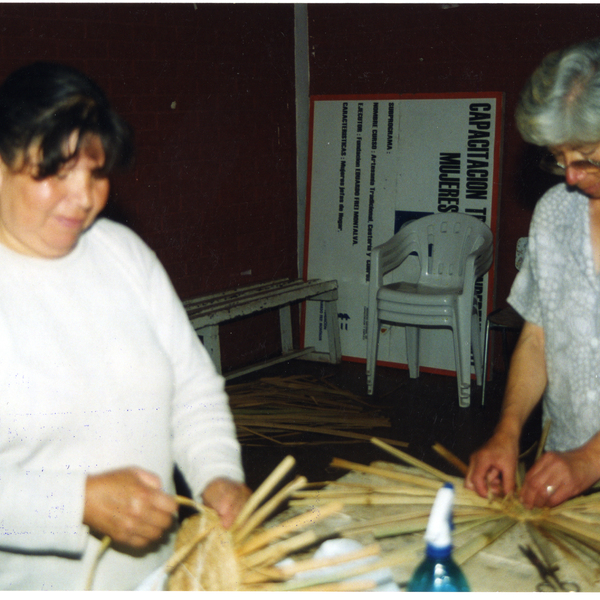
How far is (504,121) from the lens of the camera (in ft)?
16.2

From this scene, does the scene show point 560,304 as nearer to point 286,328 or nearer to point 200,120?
point 200,120

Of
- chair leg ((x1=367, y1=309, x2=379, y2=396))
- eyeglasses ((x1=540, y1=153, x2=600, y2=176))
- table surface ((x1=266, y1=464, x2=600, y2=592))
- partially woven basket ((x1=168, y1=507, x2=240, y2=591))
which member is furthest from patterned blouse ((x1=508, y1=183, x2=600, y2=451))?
chair leg ((x1=367, y1=309, x2=379, y2=396))

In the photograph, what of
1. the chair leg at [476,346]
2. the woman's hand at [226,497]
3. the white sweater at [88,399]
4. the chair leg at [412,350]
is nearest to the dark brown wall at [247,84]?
Result: the chair leg at [476,346]

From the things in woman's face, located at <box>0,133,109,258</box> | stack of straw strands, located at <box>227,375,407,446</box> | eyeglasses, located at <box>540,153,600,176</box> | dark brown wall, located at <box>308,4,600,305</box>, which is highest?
dark brown wall, located at <box>308,4,600,305</box>

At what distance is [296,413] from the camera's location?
166 inches

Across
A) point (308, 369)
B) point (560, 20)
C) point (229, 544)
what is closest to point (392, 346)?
point (308, 369)

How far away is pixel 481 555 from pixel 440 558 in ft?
1.27

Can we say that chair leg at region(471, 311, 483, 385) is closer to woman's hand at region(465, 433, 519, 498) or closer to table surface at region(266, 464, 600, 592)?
woman's hand at region(465, 433, 519, 498)

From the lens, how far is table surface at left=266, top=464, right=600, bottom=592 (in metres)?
1.14

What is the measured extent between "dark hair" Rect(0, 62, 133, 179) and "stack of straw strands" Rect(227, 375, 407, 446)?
2.77 meters

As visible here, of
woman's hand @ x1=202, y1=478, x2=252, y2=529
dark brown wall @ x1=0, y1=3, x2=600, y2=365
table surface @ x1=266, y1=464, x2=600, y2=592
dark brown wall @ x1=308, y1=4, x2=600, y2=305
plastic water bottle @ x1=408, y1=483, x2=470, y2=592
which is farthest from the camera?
dark brown wall @ x1=308, y1=4, x2=600, y2=305

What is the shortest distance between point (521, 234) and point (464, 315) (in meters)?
0.92

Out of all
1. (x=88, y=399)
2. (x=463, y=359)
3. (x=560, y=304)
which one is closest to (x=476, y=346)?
(x=463, y=359)

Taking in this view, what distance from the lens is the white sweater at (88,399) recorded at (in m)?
1.19
